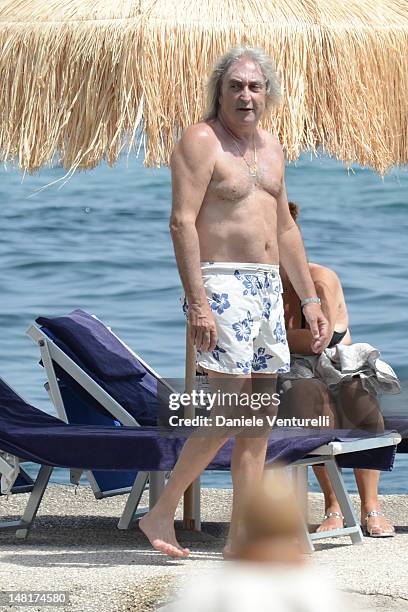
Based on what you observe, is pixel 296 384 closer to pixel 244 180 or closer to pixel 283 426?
pixel 283 426

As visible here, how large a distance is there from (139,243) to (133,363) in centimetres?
1534

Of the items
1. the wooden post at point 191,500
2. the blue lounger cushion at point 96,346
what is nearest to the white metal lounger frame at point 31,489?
the wooden post at point 191,500

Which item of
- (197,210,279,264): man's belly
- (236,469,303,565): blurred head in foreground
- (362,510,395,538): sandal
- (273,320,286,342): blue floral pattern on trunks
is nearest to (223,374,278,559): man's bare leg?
(273,320,286,342): blue floral pattern on trunks

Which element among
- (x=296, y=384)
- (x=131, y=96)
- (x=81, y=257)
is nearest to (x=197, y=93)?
(x=131, y=96)

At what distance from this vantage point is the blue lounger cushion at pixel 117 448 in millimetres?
3787

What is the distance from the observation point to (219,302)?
3.50 meters

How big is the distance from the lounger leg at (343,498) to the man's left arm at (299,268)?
427 millimetres

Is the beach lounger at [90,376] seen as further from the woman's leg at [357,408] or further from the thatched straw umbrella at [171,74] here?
the thatched straw umbrella at [171,74]

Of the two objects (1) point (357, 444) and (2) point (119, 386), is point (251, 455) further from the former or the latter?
(2) point (119, 386)

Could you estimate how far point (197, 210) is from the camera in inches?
138

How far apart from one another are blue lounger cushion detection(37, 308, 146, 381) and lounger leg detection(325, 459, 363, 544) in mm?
1015

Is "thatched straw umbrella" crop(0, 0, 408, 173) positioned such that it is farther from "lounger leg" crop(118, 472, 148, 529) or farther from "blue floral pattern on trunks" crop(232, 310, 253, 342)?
"lounger leg" crop(118, 472, 148, 529)

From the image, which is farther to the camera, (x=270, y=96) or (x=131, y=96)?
(x=131, y=96)

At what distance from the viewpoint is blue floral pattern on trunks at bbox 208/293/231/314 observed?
3.50 meters
